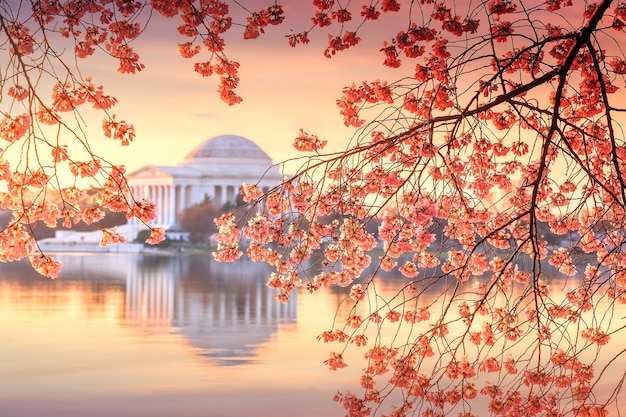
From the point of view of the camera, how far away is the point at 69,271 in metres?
39.2

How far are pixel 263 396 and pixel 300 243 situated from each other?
304 cm

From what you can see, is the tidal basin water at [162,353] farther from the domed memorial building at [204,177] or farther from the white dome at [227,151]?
the white dome at [227,151]

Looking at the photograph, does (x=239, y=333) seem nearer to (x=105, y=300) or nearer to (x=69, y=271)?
(x=105, y=300)

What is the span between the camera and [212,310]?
24094 mm

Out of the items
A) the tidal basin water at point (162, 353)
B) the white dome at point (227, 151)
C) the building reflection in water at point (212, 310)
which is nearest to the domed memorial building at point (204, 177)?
the white dome at point (227, 151)

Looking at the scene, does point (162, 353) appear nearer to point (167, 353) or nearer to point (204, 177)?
point (167, 353)

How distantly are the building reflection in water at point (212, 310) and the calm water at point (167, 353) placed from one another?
32 mm

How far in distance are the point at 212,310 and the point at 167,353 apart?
7063mm

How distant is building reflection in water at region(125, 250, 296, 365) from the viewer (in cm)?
1858

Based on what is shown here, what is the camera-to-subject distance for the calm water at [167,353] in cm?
1282

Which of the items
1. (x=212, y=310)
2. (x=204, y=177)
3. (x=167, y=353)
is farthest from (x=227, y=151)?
(x=167, y=353)

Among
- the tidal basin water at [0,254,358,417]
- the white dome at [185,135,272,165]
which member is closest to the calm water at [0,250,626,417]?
the tidal basin water at [0,254,358,417]

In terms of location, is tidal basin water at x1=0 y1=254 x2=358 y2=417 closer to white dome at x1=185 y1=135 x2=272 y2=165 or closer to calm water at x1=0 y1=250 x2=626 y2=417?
calm water at x1=0 y1=250 x2=626 y2=417

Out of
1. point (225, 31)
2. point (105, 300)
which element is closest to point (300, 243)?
point (225, 31)
